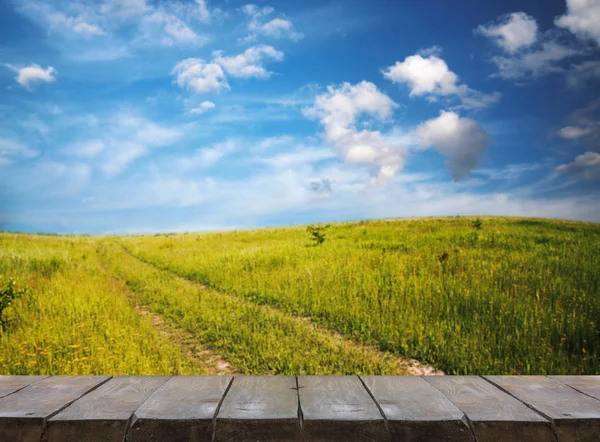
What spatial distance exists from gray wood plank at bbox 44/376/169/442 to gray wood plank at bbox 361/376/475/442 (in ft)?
4.98

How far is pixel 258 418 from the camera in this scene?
2.09 meters

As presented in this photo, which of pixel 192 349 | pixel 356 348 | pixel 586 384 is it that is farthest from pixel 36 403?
pixel 356 348

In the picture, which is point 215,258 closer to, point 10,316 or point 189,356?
point 10,316

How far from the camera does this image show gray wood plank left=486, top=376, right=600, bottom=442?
2154 millimetres

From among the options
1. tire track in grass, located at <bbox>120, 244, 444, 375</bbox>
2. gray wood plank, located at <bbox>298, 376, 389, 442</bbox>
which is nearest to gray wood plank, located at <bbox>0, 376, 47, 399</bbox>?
gray wood plank, located at <bbox>298, 376, 389, 442</bbox>

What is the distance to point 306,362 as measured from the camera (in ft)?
17.4

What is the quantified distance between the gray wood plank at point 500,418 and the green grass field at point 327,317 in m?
2.70

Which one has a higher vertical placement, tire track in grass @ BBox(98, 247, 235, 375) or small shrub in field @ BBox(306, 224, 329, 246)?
small shrub in field @ BBox(306, 224, 329, 246)

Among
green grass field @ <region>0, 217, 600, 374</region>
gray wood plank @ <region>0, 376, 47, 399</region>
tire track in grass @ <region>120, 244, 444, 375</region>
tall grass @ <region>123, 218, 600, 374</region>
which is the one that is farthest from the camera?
tall grass @ <region>123, 218, 600, 374</region>

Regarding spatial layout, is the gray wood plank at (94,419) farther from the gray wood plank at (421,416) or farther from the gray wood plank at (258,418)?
the gray wood plank at (421,416)

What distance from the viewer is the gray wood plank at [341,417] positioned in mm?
2070

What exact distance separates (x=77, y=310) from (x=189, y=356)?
11.4ft

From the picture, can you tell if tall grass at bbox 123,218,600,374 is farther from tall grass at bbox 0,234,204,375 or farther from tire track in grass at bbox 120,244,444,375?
tall grass at bbox 0,234,204,375

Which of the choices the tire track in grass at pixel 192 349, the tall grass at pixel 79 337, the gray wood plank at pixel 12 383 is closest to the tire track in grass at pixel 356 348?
the tire track in grass at pixel 192 349
